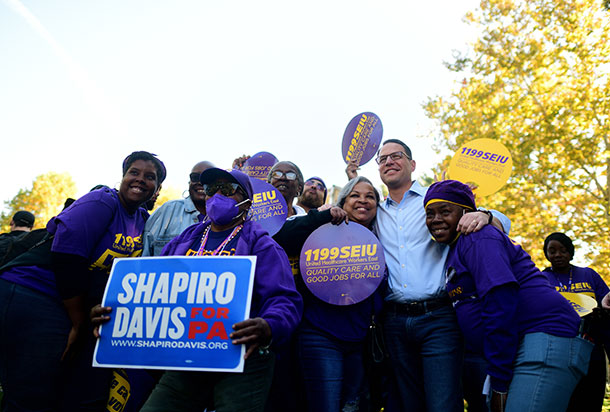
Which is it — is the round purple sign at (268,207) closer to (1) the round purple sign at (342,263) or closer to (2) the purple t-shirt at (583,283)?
(1) the round purple sign at (342,263)

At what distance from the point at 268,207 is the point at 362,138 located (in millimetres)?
2015

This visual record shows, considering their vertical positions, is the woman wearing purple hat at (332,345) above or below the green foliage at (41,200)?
below

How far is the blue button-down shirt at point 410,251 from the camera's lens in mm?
3092

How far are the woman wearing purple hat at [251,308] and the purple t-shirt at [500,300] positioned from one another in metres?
1.12

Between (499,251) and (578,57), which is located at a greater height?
(578,57)

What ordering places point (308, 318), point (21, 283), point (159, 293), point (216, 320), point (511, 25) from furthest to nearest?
point (511, 25), point (308, 318), point (21, 283), point (159, 293), point (216, 320)

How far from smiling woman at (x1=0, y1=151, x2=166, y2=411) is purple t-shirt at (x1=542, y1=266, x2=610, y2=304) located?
5391 millimetres

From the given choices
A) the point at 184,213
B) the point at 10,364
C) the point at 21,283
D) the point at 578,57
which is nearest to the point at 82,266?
the point at 21,283

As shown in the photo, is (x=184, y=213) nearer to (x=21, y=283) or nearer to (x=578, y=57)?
(x=21, y=283)

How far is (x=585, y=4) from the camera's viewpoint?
33.1 feet

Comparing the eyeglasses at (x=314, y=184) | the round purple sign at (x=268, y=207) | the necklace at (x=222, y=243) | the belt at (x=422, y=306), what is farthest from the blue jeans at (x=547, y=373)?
the eyeglasses at (x=314, y=184)

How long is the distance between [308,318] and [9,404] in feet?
6.62

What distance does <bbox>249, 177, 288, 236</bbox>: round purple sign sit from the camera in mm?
3818

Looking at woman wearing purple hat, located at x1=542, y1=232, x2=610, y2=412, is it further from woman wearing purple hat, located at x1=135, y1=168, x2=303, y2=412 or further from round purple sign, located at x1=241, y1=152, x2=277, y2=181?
round purple sign, located at x1=241, y1=152, x2=277, y2=181
